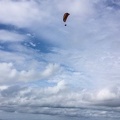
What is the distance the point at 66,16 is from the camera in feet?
285

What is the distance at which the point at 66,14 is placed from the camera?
8694 cm

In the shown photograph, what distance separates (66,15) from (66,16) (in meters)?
0.42

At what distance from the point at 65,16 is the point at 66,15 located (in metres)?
0.85

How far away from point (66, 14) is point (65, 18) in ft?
5.73

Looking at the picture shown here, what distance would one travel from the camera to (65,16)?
8744 cm

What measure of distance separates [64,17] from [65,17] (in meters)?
A: 0.44

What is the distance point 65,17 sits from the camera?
8725 cm

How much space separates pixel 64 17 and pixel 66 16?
3.38 ft

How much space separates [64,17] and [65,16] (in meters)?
0.62

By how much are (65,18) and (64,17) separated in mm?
756

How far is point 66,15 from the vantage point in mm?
86750

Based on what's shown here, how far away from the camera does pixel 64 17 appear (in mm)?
87375
